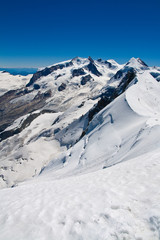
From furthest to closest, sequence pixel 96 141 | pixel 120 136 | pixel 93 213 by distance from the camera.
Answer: pixel 96 141
pixel 120 136
pixel 93 213

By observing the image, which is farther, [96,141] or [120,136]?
[96,141]

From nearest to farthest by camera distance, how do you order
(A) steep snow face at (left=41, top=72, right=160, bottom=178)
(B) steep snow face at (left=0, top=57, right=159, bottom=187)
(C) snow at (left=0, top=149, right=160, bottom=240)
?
1. (C) snow at (left=0, top=149, right=160, bottom=240)
2. (A) steep snow face at (left=41, top=72, right=160, bottom=178)
3. (B) steep snow face at (left=0, top=57, right=159, bottom=187)

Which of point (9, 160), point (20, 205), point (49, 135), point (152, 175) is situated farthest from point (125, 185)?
point (49, 135)

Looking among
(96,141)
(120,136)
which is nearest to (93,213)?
(120,136)

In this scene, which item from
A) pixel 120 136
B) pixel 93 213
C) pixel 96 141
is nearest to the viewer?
pixel 93 213

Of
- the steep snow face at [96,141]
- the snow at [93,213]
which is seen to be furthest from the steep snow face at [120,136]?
the snow at [93,213]

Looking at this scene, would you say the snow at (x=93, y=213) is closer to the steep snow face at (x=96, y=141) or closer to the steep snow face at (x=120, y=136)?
the steep snow face at (x=120, y=136)

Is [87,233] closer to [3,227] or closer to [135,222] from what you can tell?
[135,222]

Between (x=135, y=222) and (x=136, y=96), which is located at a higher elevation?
(x=136, y=96)

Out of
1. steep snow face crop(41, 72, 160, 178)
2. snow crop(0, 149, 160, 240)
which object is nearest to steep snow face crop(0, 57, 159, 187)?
steep snow face crop(41, 72, 160, 178)

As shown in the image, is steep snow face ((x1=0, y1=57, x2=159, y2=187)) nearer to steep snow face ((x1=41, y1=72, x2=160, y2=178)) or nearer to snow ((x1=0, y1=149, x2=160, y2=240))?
steep snow face ((x1=41, y1=72, x2=160, y2=178))

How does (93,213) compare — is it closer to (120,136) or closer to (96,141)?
(120,136)
